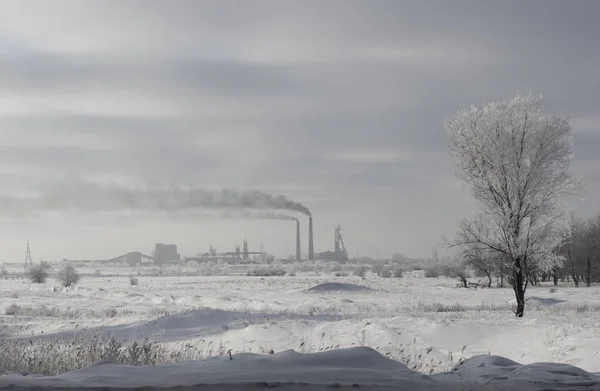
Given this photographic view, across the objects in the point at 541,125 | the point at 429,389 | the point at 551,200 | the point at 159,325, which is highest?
the point at 541,125

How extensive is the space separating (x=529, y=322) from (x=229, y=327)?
8902 mm

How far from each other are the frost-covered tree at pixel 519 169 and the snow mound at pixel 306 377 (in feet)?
46.9

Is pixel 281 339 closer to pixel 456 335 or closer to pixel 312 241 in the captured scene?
pixel 456 335

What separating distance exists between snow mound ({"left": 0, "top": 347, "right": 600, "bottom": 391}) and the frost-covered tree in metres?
14.3

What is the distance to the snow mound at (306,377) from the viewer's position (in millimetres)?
4855

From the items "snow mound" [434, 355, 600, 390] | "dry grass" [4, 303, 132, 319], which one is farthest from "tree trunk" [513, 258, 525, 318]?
"dry grass" [4, 303, 132, 319]

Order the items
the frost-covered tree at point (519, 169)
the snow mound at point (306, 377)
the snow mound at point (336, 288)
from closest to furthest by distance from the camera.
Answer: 1. the snow mound at point (306, 377)
2. the frost-covered tree at point (519, 169)
3. the snow mound at point (336, 288)

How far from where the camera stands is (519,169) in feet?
65.8

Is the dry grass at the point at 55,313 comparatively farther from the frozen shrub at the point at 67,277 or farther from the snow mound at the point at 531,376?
the frozen shrub at the point at 67,277

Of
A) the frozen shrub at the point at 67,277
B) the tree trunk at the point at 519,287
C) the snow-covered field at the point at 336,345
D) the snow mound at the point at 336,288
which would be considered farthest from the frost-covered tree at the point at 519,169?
the frozen shrub at the point at 67,277

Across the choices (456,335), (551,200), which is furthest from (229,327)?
(551,200)

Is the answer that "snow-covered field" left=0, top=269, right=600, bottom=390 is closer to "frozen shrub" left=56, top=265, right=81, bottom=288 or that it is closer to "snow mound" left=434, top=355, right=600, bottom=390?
"snow mound" left=434, top=355, right=600, bottom=390

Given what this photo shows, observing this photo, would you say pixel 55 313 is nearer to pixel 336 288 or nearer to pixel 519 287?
pixel 519 287

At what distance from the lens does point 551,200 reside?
2016 cm
